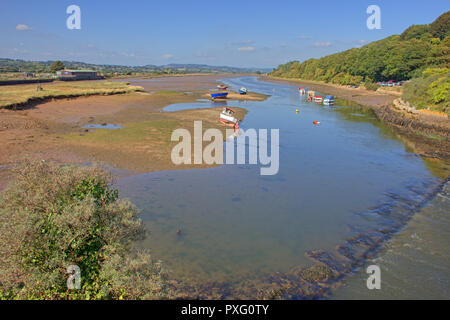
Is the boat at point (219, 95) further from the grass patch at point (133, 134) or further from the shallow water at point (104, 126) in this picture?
the shallow water at point (104, 126)

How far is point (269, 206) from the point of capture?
728 inches

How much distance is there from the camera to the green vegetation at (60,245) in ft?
25.3

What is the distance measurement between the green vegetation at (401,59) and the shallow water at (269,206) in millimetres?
61080

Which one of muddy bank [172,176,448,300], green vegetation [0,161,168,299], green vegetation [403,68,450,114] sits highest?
green vegetation [403,68,450,114]

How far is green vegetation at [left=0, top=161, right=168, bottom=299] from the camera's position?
7719 mm

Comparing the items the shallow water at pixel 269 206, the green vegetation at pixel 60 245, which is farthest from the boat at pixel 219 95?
the green vegetation at pixel 60 245

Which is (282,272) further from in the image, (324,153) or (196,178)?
(324,153)

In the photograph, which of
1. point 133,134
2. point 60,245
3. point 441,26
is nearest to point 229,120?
point 133,134

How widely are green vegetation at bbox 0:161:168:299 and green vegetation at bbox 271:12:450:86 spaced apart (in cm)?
8346

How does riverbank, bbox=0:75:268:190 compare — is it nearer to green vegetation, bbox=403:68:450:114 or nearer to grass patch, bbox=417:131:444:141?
grass patch, bbox=417:131:444:141

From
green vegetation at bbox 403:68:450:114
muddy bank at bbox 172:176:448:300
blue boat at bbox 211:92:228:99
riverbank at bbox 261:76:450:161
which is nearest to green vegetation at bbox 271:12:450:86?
green vegetation at bbox 403:68:450:114

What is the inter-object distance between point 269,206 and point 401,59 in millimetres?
90056

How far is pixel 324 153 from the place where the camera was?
102 ft
